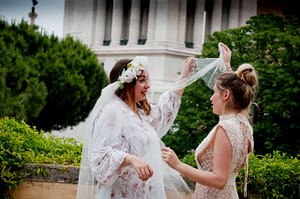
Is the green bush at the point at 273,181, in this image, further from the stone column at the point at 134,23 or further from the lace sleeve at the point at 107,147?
the stone column at the point at 134,23

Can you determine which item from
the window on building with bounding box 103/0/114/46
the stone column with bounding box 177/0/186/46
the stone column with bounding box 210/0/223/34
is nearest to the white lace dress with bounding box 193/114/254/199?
the stone column with bounding box 210/0/223/34

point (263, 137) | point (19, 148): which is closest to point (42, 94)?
point (263, 137)

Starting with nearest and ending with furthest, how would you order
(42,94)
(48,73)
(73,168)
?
(73,168) → (42,94) → (48,73)

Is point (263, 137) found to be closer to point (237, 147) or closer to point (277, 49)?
point (277, 49)

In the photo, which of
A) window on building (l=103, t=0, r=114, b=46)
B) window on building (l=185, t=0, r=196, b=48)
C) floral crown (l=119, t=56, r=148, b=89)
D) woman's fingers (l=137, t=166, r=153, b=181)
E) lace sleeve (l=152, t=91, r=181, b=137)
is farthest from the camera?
window on building (l=103, t=0, r=114, b=46)

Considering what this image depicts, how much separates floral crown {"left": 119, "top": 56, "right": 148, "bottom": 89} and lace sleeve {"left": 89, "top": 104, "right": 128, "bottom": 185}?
152mm

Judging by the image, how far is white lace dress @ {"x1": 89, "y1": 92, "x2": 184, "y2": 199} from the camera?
331 centimetres

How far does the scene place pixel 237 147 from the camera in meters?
3.27

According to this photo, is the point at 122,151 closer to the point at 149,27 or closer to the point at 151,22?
the point at 151,22

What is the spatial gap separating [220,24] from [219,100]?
72.2 feet

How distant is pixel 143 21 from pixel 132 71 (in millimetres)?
24244

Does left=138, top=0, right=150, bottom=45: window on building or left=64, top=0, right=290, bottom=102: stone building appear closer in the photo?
left=64, top=0, right=290, bottom=102: stone building

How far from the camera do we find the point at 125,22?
89.8ft

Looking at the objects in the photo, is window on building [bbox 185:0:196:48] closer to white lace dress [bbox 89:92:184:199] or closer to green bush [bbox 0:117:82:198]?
green bush [bbox 0:117:82:198]
